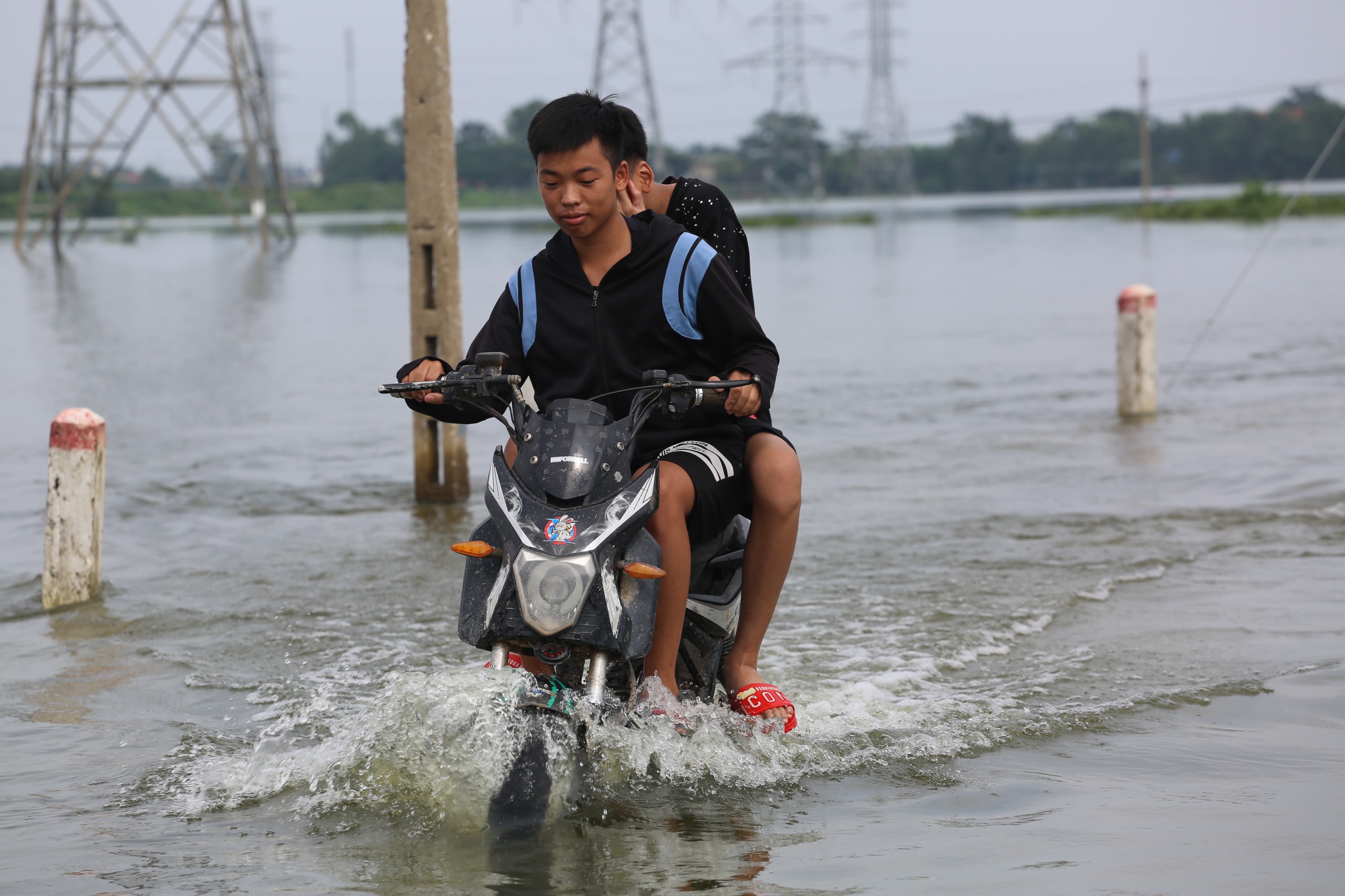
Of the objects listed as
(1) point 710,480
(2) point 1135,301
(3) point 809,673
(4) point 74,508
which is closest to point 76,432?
(4) point 74,508

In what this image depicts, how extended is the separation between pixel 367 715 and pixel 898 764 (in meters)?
1.55

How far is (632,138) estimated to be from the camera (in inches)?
145

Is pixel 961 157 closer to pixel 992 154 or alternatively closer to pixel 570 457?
pixel 992 154

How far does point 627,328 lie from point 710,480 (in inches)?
17.9

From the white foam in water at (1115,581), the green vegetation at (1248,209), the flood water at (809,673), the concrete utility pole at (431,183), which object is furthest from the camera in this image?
the green vegetation at (1248,209)

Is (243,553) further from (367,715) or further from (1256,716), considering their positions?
(1256,716)

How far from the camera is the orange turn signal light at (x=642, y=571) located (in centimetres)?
332

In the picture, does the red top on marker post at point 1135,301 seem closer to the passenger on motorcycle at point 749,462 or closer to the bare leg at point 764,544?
the passenger on motorcycle at point 749,462

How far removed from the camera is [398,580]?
684 cm

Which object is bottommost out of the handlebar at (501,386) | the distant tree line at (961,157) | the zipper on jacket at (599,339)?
the handlebar at (501,386)

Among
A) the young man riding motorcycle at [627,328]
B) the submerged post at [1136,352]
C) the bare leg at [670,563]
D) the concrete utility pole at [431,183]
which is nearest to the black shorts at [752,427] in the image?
the young man riding motorcycle at [627,328]

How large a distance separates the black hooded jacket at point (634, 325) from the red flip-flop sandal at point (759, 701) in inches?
30.7

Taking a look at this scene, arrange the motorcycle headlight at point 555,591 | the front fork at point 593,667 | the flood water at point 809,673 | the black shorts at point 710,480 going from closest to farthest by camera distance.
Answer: the motorcycle headlight at point 555,591, the front fork at point 593,667, the flood water at point 809,673, the black shorts at point 710,480

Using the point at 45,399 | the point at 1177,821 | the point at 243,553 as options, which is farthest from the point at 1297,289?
the point at 1177,821
